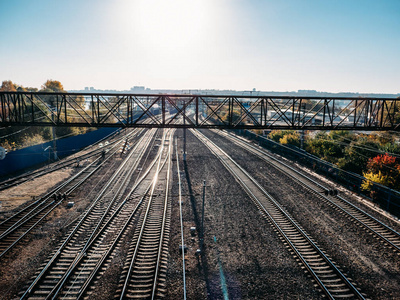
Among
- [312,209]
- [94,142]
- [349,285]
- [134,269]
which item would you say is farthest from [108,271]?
[94,142]

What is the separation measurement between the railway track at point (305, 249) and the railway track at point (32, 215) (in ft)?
43.6

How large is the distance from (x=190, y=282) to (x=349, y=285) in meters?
6.14

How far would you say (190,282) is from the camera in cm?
1105

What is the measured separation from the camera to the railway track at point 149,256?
10.5 m

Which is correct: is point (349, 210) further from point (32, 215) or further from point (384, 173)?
point (32, 215)

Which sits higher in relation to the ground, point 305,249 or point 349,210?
point 349,210

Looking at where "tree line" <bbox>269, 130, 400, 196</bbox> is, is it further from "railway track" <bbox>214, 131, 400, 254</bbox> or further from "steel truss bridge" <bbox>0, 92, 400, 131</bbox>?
"railway track" <bbox>214, 131, 400, 254</bbox>

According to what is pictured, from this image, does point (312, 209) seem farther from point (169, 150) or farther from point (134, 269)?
point (169, 150)

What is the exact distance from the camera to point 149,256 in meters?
12.7

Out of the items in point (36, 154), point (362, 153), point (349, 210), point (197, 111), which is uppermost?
point (197, 111)

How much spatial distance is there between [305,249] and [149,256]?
24.2ft

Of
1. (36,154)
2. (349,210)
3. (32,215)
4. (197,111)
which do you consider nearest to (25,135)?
(36,154)

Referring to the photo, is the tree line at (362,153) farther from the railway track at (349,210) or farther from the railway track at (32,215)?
the railway track at (32,215)

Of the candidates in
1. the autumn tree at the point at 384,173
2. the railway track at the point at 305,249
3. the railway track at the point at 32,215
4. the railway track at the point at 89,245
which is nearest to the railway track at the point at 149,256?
the railway track at the point at 89,245
